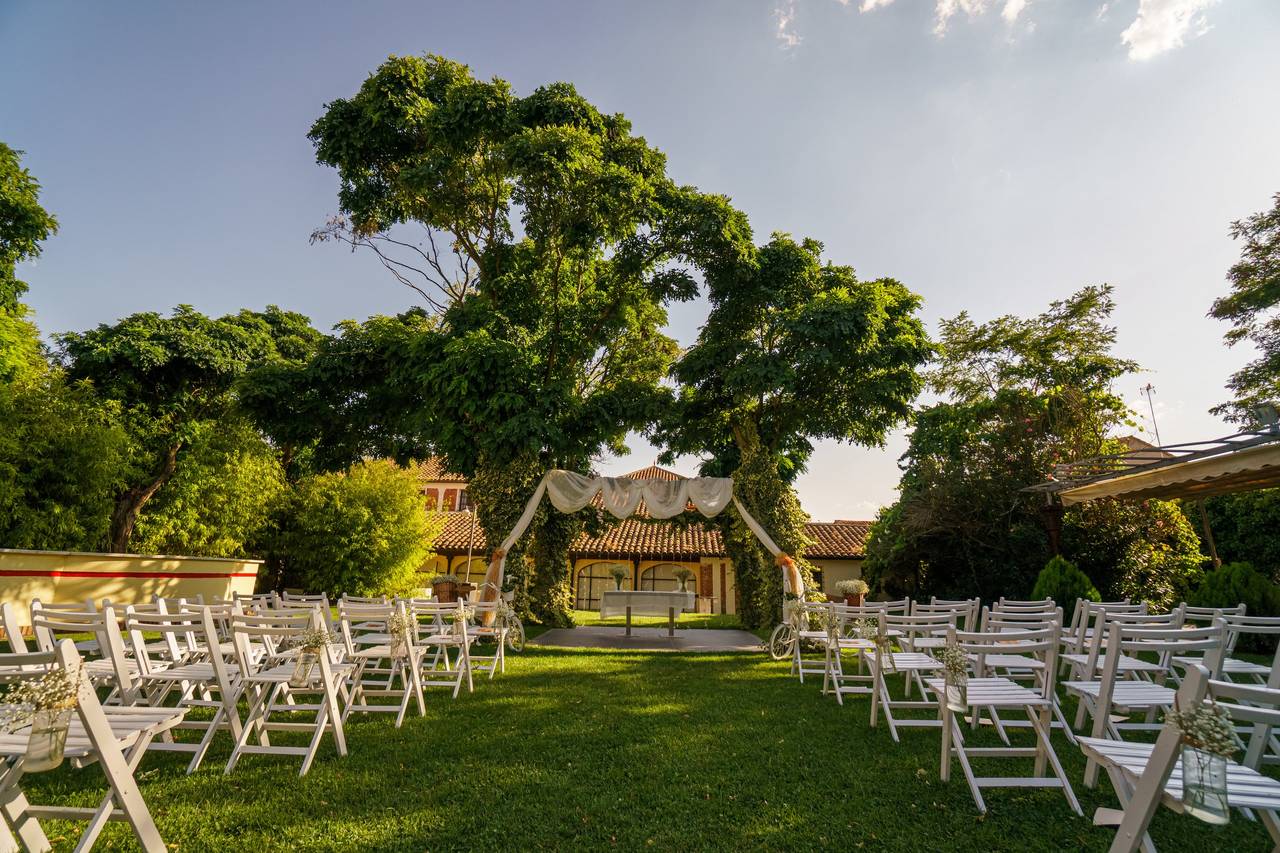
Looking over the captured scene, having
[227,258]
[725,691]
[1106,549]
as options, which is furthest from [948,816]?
[227,258]

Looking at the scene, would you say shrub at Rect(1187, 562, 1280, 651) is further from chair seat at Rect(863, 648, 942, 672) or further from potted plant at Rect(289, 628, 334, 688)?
potted plant at Rect(289, 628, 334, 688)

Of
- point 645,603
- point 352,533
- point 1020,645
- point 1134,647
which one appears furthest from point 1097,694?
point 352,533

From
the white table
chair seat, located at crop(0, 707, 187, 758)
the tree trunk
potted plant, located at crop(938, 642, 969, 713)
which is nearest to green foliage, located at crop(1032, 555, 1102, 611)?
the white table

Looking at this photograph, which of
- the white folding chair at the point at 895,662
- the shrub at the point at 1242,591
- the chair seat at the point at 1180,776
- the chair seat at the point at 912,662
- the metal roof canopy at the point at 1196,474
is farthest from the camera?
the shrub at the point at 1242,591

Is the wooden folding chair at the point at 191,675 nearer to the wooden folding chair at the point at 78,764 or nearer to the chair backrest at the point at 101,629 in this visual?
the chair backrest at the point at 101,629

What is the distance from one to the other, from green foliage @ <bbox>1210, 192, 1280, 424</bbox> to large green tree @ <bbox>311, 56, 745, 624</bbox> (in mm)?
13500

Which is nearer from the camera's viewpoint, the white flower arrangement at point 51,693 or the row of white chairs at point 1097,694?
the row of white chairs at point 1097,694

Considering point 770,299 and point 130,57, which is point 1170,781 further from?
point 130,57

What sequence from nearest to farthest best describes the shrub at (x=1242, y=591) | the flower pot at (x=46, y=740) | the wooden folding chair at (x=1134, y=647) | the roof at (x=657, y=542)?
the flower pot at (x=46, y=740)
the wooden folding chair at (x=1134, y=647)
the shrub at (x=1242, y=591)
the roof at (x=657, y=542)

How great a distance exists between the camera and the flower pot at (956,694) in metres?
3.30

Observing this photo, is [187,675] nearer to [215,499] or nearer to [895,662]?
[895,662]

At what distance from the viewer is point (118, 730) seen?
105 inches

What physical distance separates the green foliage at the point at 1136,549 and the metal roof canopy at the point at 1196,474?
3678 mm

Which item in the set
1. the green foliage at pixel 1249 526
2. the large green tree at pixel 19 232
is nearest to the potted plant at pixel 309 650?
the large green tree at pixel 19 232
